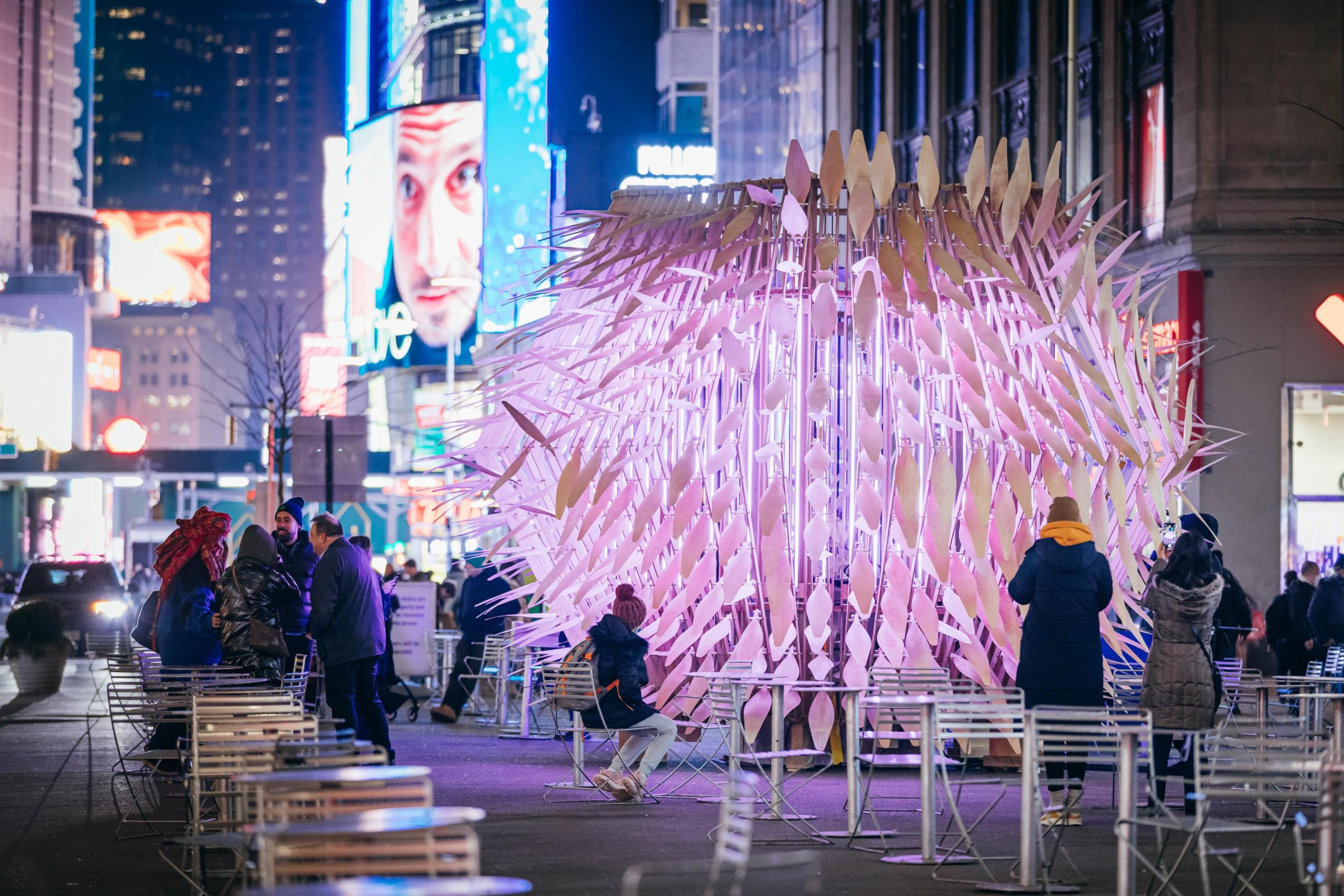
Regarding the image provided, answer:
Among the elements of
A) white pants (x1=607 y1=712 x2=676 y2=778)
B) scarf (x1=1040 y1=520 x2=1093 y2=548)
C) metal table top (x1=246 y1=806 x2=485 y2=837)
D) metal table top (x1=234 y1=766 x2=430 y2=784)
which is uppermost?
scarf (x1=1040 y1=520 x2=1093 y2=548)

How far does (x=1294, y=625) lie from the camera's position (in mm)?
17953

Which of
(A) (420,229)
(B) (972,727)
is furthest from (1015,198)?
(A) (420,229)

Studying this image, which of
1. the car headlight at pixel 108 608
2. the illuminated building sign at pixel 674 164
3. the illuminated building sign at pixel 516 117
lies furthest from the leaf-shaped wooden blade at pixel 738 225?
the illuminated building sign at pixel 516 117

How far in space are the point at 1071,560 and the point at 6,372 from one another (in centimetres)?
7819

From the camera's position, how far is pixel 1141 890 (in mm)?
8461

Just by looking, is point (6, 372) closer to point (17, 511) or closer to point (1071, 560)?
point (17, 511)

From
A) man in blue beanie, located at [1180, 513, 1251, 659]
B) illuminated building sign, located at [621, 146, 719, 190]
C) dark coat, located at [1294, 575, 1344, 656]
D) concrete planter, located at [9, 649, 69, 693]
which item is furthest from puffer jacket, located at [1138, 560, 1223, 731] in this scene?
illuminated building sign, located at [621, 146, 719, 190]

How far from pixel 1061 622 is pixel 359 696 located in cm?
485

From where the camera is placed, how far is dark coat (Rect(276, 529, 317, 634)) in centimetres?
1352

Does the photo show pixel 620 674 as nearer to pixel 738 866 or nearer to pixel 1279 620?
pixel 738 866

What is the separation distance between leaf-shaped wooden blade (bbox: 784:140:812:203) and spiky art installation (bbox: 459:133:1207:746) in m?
0.02

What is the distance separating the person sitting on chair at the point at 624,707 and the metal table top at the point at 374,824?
19.0 ft

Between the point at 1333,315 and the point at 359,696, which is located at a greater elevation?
the point at 1333,315

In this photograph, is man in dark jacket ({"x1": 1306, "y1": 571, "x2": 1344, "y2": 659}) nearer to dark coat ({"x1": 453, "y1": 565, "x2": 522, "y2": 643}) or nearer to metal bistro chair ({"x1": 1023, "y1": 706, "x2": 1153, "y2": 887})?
dark coat ({"x1": 453, "y1": 565, "x2": 522, "y2": 643})
